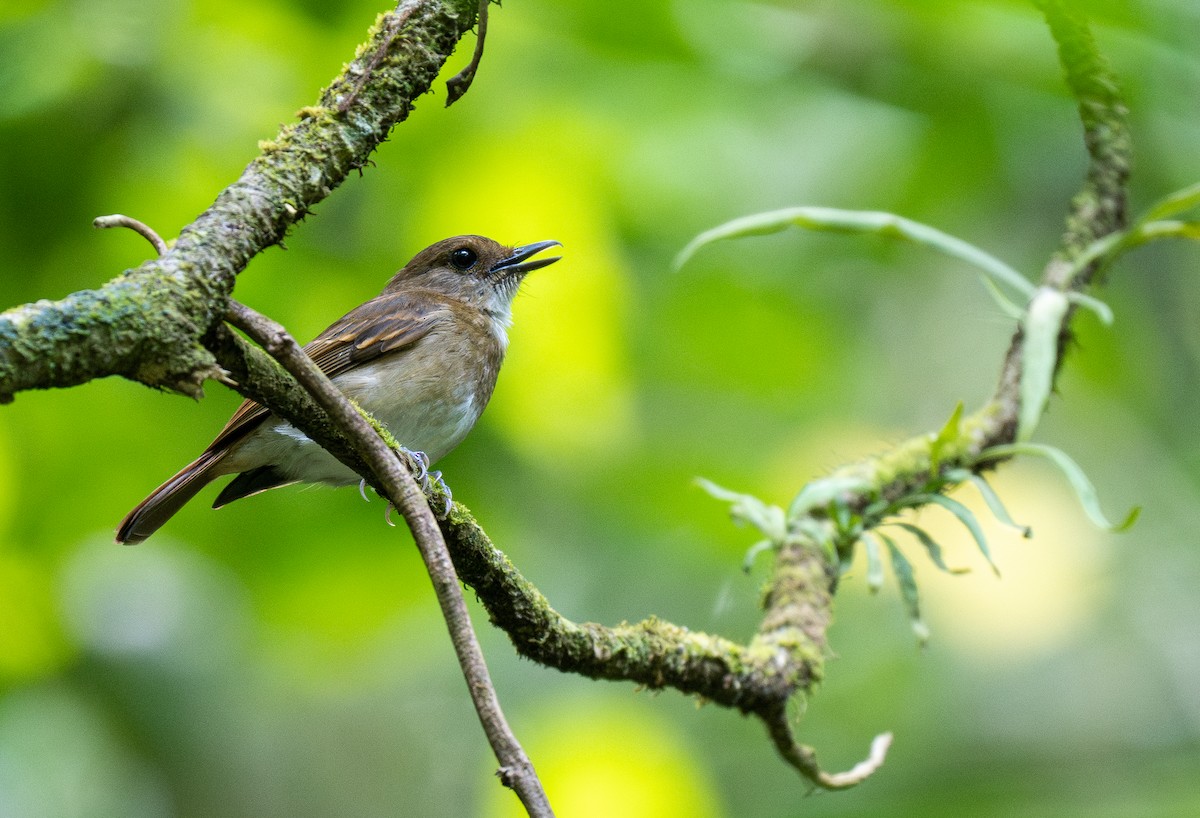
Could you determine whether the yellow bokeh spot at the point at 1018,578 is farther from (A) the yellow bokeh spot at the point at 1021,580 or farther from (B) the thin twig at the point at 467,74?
(B) the thin twig at the point at 467,74

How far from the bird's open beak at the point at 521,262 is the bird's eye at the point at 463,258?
0.11m

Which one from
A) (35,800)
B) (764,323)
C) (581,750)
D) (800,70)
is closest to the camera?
(581,750)

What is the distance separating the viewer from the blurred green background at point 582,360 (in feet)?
10.3

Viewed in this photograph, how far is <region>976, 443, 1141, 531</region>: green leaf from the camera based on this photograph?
240 centimetres

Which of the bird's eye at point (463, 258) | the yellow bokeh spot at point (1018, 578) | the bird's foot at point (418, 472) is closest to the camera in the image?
the bird's foot at point (418, 472)

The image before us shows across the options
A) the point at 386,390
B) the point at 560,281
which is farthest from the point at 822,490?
the point at 386,390

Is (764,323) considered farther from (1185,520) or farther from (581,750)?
(1185,520)

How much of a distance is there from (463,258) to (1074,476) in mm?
2481

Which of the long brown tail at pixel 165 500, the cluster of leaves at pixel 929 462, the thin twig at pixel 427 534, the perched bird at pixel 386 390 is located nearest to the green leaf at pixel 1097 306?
the cluster of leaves at pixel 929 462

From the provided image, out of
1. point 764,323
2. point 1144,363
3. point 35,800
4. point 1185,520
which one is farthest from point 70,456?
point 1185,520

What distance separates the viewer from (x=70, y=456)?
356cm

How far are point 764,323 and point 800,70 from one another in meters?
0.85

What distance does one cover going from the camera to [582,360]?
137 inches

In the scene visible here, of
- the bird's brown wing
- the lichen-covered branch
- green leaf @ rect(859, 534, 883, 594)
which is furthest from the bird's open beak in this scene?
the lichen-covered branch
